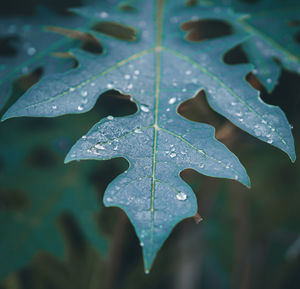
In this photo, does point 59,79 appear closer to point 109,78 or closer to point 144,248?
point 109,78

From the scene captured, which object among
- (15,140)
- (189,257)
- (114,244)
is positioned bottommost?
(189,257)

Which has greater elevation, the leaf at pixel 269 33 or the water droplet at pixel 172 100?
the leaf at pixel 269 33

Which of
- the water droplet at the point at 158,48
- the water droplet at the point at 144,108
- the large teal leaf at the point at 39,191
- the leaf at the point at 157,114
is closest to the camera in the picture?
the leaf at the point at 157,114

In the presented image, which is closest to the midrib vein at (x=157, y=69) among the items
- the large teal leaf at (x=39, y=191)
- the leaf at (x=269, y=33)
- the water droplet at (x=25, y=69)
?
the leaf at (x=269, y=33)

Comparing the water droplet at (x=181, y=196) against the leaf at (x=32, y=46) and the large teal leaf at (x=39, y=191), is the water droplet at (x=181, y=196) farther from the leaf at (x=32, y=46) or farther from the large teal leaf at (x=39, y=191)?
the large teal leaf at (x=39, y=191)

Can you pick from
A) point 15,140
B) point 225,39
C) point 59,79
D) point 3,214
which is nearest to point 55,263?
point 3,214

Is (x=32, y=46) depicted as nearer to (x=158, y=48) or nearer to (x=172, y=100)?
(x=158, y=48)

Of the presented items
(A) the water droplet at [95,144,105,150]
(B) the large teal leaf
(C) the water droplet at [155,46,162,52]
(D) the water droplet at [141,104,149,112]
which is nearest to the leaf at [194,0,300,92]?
(C) the water droplet at [155,46,162,52]
